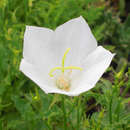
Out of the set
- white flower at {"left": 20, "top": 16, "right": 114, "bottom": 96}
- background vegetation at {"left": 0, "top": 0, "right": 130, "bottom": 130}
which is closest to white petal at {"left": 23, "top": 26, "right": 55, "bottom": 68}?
white flower at {"left": 20, "top": 16, "right": 114, "bottom": 96}

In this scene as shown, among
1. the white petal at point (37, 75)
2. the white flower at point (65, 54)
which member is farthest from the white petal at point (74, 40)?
the white petal at point (37, 75)

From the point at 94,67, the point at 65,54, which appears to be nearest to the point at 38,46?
the point at 65,54

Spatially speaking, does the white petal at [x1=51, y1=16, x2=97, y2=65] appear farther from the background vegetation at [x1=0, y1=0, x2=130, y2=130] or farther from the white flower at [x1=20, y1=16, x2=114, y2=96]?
the background vegetation at [x1=0, y1=0, x2=130, y2=130]

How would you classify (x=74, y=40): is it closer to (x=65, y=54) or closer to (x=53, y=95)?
(x=65, y=54)

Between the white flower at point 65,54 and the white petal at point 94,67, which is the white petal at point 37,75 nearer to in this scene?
the white flower at point 65,54

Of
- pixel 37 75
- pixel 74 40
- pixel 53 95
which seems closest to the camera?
pixel 37 75

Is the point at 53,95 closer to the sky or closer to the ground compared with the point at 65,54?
closer to the ground
